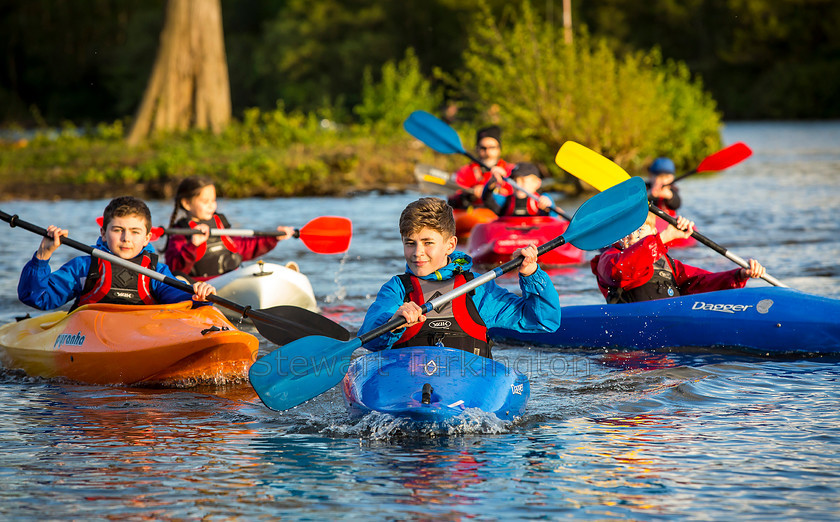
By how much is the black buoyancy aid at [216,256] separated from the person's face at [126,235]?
1794mm

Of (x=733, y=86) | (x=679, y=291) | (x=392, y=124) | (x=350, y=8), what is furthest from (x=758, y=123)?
(x=679, y=291)

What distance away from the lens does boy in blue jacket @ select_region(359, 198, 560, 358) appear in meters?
4.19

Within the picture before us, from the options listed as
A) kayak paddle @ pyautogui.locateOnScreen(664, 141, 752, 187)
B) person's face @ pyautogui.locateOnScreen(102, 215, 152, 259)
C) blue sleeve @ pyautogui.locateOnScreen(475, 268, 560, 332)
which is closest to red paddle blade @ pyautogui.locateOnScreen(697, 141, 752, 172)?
kayak paddle @ pyautogui.locateOnScreen(664, 141, 752, 187)

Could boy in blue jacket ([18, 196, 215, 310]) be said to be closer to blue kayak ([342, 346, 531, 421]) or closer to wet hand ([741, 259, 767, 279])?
blue kayak ([342, 346, 531, 421])

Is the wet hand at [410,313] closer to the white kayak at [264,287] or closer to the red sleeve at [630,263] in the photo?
the red sleeve at [630,263]

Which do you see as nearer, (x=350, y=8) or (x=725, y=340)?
(x=725, y=340)

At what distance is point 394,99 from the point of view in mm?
21422

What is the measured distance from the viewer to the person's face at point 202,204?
6.99 m

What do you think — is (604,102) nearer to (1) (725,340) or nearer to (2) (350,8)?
(1) (725,340)

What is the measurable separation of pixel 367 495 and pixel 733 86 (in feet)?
166

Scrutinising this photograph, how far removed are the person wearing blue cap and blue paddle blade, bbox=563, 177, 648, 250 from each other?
4303 millimetres

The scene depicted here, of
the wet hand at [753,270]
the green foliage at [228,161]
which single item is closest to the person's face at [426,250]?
the wet hand at [753,270]

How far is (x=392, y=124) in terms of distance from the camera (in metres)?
20.9

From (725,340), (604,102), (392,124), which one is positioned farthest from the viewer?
(392,124)
